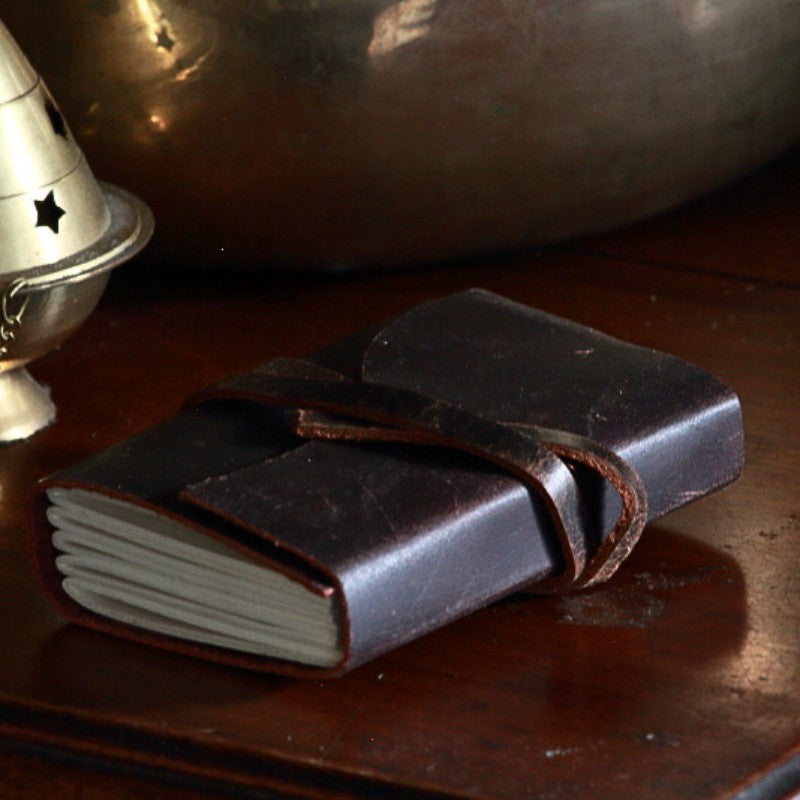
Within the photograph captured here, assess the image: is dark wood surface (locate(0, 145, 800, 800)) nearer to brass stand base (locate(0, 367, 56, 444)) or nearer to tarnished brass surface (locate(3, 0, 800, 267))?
brass stand base (locate(0, 367, 56, 444))

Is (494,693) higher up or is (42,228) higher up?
(42,228)

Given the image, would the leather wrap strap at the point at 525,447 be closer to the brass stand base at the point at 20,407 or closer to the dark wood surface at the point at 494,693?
the dark wood surface at the point at 494,693

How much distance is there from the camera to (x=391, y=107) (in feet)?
2.74

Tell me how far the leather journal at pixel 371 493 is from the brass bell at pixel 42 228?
0.11 m

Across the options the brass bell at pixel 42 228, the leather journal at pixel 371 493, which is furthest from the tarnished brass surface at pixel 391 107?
the leather journal at pixel 371 493

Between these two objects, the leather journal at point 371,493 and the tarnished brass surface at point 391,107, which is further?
the tarnished brass surface at point 391,107

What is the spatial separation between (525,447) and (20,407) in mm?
285

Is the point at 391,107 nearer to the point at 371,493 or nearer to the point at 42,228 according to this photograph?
the point at 42,228

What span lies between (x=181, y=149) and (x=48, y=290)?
0.16 meters

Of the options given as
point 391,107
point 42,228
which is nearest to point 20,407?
point 42,228

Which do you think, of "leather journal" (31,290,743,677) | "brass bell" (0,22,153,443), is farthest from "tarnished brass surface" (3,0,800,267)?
"leather journal" (31,290,743,677)

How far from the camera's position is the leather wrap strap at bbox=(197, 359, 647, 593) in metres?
0.58

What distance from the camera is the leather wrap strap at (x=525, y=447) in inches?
22.9

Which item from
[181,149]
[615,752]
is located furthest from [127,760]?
[181,149]
